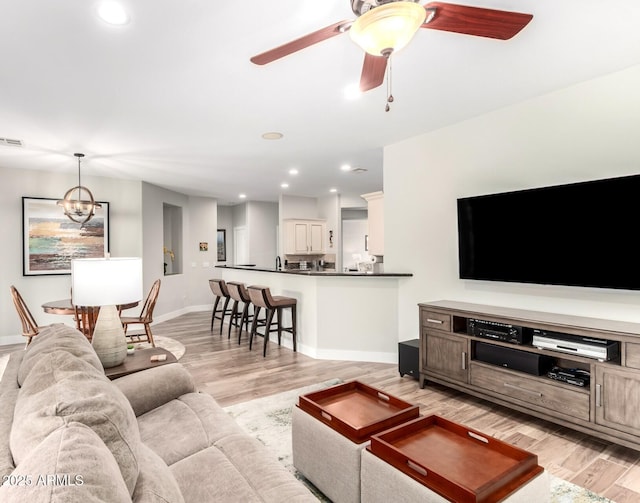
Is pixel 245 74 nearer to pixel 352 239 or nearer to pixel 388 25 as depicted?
pixel 388 25

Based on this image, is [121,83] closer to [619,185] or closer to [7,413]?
[7,413]

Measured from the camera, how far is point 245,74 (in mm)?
2785

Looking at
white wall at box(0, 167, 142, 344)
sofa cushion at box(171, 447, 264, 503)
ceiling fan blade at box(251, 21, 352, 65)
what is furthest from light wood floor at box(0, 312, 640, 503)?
ceiling fan blade at box(251, 21, 352, 65)

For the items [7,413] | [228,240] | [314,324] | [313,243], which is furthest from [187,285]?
[7,413]

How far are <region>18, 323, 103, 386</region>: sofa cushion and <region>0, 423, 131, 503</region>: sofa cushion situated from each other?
0.75m

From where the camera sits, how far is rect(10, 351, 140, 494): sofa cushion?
0.99 meters

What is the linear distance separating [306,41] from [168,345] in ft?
15.9

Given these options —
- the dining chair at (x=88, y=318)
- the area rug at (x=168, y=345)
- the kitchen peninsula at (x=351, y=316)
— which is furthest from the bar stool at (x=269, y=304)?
the dining chair at (x=88, y=318)

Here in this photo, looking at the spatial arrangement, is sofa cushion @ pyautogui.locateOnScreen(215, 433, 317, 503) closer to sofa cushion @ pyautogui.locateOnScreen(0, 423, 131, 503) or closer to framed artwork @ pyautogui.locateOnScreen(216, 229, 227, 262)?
sofa cushion @ pyautogui.locateOnScreen(0, 423, 131, 503)

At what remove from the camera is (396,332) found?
15.1ft

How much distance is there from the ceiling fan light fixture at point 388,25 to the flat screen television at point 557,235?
7.02ft

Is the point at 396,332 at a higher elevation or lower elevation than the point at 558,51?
lower

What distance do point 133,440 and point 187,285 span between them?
304 inches

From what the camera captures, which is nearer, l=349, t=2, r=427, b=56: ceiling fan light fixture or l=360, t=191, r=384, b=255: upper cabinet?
l=349, t=2, r=427, b=56: ceiling fan light fixture
